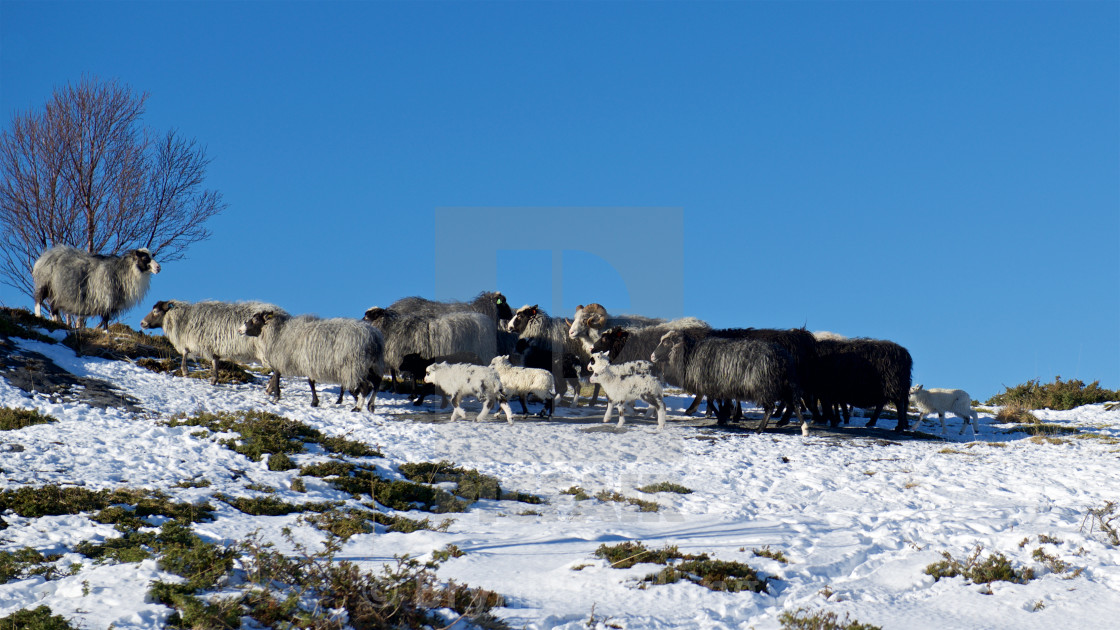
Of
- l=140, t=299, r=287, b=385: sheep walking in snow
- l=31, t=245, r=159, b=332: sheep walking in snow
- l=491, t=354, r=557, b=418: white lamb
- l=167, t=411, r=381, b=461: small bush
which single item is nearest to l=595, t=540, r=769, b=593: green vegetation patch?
l=167, t=411, r=381, b=461: small bush

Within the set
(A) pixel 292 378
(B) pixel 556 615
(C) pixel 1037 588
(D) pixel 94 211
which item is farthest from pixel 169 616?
(D) pixel 94 211

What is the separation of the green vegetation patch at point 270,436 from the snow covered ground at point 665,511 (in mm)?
284

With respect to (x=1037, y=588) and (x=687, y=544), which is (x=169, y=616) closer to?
→ (x=687, y=544)

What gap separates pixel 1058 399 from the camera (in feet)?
75.8

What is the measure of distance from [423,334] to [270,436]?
6645 mm

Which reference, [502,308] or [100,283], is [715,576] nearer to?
[502,308]

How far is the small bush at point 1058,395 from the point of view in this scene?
75.3 feet

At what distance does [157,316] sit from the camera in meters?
20.0

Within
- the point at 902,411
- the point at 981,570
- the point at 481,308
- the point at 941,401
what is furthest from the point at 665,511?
the point at 481,308

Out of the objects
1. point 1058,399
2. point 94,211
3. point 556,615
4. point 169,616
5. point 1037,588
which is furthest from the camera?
point 94,211

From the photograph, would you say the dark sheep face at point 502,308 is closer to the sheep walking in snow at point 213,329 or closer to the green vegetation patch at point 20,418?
the sheep walking in snow at point 213,329

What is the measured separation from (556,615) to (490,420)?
9576mm

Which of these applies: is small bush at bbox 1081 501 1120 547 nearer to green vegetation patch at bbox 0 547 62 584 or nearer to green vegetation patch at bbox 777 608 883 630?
green vegetation patch at bbox 777 608 883 630

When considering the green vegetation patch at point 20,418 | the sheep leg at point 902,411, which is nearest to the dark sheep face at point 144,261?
the green vegetation patch at point 20,418
